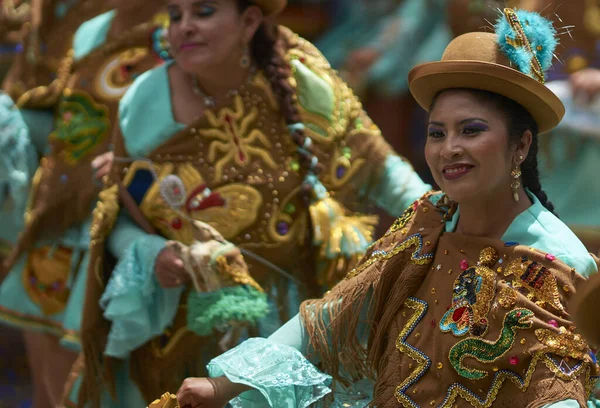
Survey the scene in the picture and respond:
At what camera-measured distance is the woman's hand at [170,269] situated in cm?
377

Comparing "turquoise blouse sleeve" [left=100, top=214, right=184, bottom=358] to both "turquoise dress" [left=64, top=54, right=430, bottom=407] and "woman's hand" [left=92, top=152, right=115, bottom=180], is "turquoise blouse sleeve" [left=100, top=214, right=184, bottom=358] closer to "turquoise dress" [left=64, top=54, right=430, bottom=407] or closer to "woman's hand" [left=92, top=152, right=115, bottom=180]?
"turquoise dress" [left=64, top=54, right=430, bottom=407]

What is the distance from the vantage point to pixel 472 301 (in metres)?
2.79

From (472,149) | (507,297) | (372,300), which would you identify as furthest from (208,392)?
(472,149)

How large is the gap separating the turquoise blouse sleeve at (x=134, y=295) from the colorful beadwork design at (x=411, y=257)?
894 millimetres

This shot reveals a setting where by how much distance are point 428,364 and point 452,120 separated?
21.9 inches

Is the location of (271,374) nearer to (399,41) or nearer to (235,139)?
(235,139)

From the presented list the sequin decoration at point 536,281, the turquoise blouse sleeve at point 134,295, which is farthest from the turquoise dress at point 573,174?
the sequin decoration at point 536,281

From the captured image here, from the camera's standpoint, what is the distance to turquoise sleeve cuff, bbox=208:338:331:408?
2930 millimetres

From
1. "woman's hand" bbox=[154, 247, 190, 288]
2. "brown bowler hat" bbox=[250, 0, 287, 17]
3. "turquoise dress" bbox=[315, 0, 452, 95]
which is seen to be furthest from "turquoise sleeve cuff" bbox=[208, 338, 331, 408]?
"turquoise dress" bbox=[315, 0, 452, 95]

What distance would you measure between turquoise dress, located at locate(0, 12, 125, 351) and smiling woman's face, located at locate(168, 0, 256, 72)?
1.09 m

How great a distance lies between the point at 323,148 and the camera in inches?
158

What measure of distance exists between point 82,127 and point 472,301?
2.36 metres

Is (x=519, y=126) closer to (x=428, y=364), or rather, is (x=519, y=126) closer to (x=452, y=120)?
(x=452, y=120)

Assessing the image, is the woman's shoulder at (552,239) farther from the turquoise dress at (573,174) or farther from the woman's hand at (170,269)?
the turquoise dress at (573,174)
